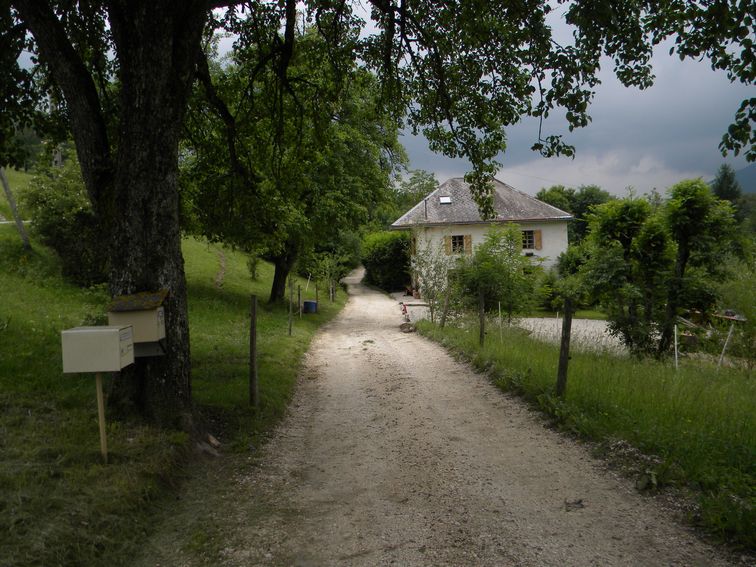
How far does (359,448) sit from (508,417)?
7.75 ft

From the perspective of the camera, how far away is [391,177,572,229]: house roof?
38531 millimetres

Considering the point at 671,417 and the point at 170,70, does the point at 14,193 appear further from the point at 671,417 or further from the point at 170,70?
the point at 671,417

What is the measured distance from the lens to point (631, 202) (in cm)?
1353

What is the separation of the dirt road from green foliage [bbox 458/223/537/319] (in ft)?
28.9

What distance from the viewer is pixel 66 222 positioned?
17812 mm

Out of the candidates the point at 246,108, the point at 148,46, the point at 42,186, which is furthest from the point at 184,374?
the point at 42,186

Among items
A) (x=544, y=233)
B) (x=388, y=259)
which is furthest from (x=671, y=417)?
(x=388, y=259)

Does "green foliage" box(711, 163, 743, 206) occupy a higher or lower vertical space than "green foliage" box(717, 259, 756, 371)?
higher

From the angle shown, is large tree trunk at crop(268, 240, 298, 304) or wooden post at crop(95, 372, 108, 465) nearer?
wooden post at crop(95, 372, 108, 465)

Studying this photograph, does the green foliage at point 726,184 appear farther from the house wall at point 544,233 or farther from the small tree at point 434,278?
the small tree at point 434,278

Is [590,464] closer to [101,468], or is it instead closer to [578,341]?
[101,468]

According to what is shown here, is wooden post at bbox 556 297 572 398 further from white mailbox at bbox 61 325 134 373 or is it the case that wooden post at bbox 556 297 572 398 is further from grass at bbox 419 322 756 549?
white mailbox at bbox 61 325 134 373

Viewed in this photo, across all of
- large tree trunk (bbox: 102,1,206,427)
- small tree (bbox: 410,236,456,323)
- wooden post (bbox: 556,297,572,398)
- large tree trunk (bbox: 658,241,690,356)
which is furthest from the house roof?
large tree trunk (bbox: 102,1,206,427)

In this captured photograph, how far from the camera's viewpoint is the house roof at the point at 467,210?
126 ft
